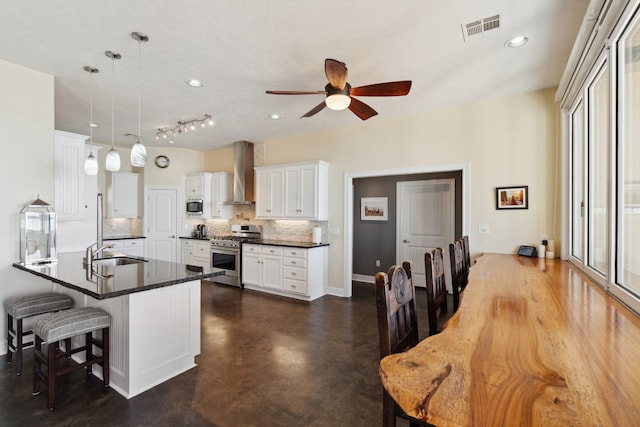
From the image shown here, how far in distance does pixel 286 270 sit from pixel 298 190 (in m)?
1.39

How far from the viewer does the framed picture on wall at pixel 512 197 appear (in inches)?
144

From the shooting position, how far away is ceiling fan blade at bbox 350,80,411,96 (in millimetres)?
2543

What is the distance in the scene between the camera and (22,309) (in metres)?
2.64

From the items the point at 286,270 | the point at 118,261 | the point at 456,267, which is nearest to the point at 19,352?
the point at 118,261

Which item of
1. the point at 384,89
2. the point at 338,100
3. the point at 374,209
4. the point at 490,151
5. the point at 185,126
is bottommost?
the point at 374,209

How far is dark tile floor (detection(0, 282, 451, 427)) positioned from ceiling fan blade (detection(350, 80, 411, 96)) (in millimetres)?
2446

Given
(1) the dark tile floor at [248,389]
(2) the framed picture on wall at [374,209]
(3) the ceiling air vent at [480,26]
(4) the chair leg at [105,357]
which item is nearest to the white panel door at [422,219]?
(2) the framed picture on wall at [374,209]

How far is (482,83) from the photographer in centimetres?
341

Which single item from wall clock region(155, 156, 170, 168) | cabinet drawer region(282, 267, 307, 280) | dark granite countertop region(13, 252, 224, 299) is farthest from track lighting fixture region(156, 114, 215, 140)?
cabinet drawer region(282, 267, 307, 280)

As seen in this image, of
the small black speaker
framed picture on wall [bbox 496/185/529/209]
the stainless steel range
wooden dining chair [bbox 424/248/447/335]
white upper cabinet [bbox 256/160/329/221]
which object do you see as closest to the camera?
wooden dining chair [bbox 424/248/447/335]

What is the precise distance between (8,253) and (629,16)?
516cm

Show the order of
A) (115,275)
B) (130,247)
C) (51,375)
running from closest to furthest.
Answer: (51,375), (115,275), (130,247)

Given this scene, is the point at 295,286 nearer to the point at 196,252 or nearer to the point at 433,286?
the point at 196,252

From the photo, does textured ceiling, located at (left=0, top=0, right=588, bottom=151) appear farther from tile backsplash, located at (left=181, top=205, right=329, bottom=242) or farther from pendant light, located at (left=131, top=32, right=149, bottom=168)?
tile backsplash, located at (left=181, top=205, right=329, bottom=242)
